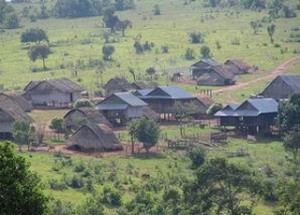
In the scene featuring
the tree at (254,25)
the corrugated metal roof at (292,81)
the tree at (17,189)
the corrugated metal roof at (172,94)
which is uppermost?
the tree at (254,25)

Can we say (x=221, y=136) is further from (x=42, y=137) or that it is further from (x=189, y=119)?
(x=42, y=137)

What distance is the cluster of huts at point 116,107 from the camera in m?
63.4

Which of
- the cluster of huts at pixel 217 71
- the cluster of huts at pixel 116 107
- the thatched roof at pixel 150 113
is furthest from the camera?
the cluster of huts at pixel 217 71

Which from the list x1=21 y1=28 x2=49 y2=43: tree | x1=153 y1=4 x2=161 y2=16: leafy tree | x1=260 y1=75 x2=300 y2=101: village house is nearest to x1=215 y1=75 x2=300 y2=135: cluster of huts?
x1=260 y1=75 x2=300 y2=101: village house

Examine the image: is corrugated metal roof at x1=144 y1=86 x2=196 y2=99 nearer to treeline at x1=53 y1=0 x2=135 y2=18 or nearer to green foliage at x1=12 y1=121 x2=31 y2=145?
green foliage at x1=12 y1=121 x2=31 y2=145

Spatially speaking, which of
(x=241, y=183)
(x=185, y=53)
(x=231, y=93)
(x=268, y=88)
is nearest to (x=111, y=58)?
(x=185, y=53)

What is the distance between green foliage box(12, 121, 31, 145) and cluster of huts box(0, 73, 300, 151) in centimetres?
247

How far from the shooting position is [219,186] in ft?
153

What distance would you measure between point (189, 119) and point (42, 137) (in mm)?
16902

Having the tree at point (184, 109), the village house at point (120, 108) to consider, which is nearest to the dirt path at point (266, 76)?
the tree at point (184, 109)

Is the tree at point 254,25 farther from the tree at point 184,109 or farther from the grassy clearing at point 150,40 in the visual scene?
the tree at point 184,109

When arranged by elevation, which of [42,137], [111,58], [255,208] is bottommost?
[255,208]

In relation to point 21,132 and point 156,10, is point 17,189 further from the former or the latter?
point 156,10

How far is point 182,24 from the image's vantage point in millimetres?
133875
